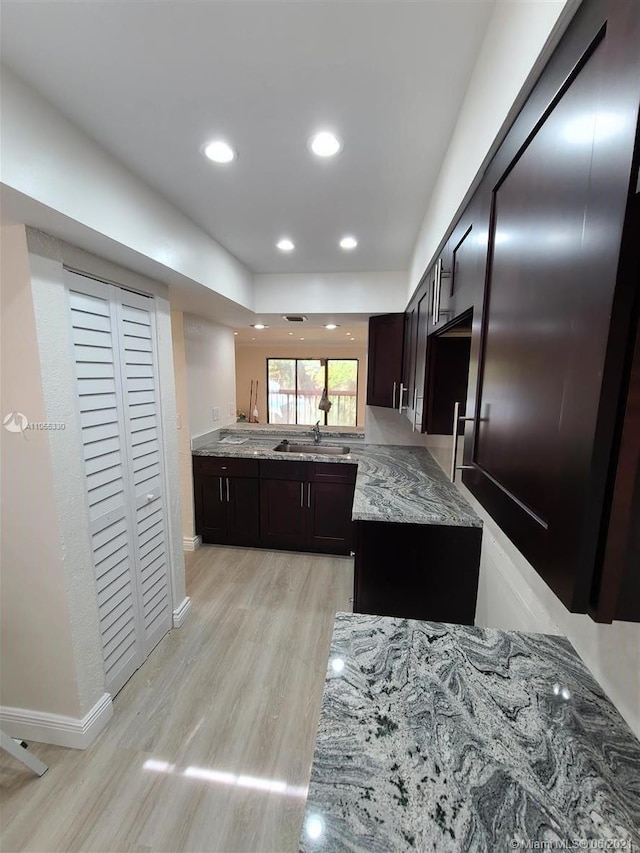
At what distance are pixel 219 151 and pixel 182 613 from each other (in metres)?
2.56

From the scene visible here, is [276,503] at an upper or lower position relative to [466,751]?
lower

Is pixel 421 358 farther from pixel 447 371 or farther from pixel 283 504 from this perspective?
pixel 283 504

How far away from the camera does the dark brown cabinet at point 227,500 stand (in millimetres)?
3174

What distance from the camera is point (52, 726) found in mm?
1516

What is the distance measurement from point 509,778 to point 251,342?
25.8ft

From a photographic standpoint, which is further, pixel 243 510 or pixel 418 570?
pixel 243 510

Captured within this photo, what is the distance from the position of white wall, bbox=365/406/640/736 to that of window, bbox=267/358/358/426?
6.45 m

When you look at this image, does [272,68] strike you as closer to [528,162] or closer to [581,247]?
[528,162]

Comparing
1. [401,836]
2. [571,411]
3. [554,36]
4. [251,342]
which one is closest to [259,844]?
[401,836]

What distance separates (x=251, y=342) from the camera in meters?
7.78

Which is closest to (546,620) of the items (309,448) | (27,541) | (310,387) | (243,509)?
(27,541)

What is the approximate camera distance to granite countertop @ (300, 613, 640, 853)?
0.51 m

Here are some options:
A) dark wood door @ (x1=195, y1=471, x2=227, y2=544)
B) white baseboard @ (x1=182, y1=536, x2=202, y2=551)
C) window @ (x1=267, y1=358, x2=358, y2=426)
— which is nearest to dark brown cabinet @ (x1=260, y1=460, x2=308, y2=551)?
dark wood door @ (x1=195, y1=471, x2=227, y2=544)

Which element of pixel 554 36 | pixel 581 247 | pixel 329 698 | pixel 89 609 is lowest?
pixel 89 609
